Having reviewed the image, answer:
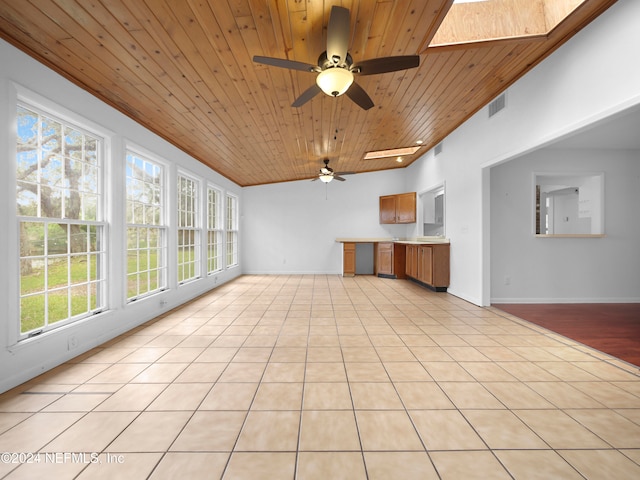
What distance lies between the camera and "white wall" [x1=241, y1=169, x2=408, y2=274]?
8500 mm

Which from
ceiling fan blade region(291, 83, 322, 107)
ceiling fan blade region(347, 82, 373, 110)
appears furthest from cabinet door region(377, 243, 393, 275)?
ceiling fan blade region(291, 83, 322, 107)

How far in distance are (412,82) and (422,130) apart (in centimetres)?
198

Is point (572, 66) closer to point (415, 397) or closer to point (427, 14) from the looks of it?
point (427, 14)

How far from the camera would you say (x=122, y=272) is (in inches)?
132

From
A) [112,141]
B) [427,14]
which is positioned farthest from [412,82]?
[112,141]

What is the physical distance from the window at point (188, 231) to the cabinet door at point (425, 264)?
177 inches

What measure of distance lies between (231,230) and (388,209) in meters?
4.24

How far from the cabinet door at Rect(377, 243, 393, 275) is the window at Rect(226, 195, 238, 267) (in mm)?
3921

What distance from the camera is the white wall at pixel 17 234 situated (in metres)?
2.11

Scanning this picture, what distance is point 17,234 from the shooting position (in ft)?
7.25

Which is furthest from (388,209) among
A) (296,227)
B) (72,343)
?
(72,343)

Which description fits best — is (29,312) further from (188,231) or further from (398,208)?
(398,208)

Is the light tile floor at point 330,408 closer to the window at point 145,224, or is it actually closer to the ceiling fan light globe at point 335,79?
the window at point 145,224

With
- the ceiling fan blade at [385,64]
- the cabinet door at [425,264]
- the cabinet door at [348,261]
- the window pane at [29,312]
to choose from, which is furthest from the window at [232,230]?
the ceiling fan blade at [385,64]
